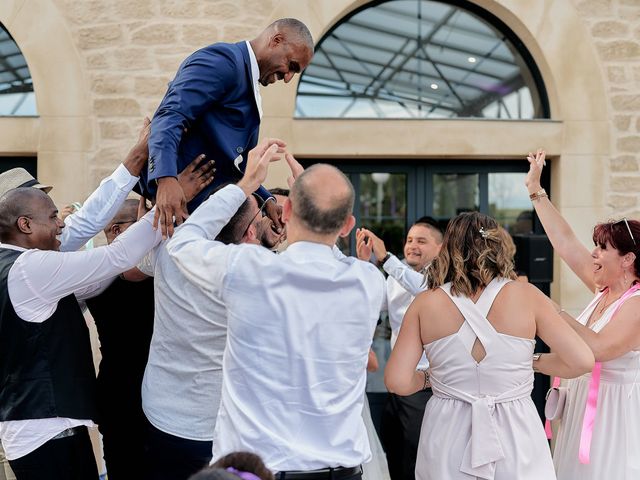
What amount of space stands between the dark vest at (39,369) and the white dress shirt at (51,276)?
0.11 ft

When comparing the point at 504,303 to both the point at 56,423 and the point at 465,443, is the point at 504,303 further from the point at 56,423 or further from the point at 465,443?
the point at 56,423

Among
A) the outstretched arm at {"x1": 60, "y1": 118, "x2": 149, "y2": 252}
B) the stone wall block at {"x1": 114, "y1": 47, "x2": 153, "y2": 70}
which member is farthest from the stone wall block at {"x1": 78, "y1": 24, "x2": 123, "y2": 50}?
the outstretched arm at {"x1": 60, "y1": 118, "x2": 149, "y2": 252}

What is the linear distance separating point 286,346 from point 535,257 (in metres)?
4.17

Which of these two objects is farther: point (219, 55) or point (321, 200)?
point (219, 55)

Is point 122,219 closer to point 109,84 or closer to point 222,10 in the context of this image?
point 109,84

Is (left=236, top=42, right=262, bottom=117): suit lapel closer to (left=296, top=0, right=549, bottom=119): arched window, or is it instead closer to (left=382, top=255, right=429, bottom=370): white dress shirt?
(left=382, top=255, right=429, bottom=370): white dress shirt

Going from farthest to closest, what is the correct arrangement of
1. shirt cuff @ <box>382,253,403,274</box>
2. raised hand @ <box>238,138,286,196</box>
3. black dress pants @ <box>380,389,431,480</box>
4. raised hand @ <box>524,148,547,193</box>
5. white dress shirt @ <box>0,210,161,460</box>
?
1. black dress pants @ <box>380,389,431,480</box>
2. shirt cuff @ <box>382,253,403,274</box>
3. raised hand @ <box>524,148,547,193</box>
4. white dress shirt @ <box>0,210,161,460</box>
5. raised hand @ <box>238,138,286,196</box>

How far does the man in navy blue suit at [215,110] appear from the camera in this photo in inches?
93.7

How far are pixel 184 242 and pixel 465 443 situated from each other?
1.36m

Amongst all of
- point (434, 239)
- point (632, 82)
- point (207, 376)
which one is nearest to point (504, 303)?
point (207, 376)

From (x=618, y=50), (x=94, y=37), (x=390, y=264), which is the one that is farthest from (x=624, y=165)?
(x=94, y=37)

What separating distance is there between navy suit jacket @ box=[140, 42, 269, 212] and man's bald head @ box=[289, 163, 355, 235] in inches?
20.3

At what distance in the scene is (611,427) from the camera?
3311mm

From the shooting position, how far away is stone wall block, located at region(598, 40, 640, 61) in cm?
588
